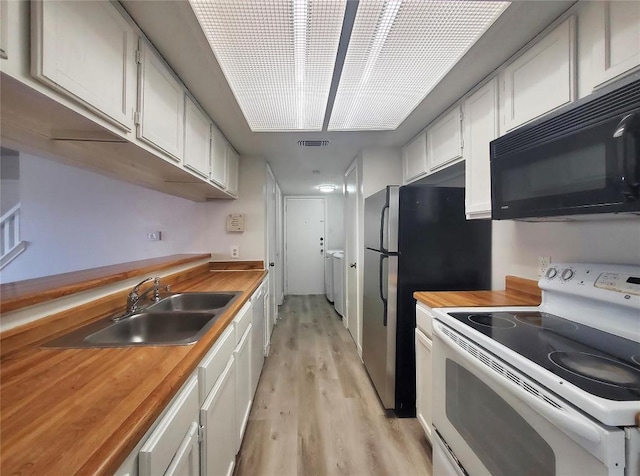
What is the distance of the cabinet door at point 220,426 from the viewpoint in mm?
934

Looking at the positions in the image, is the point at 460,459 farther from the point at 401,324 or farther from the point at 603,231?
the point at 603,231

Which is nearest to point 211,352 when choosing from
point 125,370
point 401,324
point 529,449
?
point 125,370

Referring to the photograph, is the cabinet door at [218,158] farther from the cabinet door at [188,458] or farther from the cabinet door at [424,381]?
the cabinet door at [424,381]

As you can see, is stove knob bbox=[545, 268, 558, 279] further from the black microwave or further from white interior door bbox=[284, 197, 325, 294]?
white interior door bbox=[284, 197, 325, 294]

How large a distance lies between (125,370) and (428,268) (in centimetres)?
166

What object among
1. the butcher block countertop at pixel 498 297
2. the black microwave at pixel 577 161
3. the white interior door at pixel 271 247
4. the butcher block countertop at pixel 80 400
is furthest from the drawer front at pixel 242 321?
the black microwave at pixel 577 161

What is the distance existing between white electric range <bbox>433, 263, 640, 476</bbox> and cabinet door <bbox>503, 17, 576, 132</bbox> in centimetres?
73

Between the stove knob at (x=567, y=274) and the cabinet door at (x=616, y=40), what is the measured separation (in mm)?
753

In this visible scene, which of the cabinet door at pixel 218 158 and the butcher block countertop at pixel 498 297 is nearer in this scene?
the butcher block countertop at pixel 498 297

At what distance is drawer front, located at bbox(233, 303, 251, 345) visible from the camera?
1.42 meters

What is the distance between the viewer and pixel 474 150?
159cm

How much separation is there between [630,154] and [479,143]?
923 mm

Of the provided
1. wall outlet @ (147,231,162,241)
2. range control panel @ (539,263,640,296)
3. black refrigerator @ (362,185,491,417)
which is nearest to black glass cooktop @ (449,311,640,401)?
range control panel @ (539,263,640,296)

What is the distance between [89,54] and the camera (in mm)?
804
